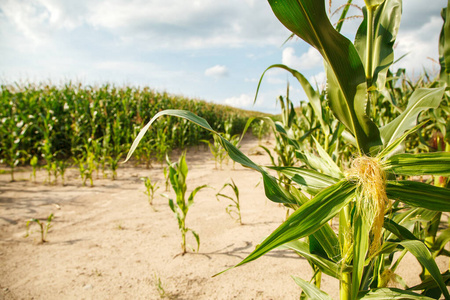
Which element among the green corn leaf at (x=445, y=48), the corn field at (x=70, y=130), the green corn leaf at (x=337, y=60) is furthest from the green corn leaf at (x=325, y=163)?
the corn field at (x=70, y=130)

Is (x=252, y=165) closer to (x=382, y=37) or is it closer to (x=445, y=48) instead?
(x=382, y=37)

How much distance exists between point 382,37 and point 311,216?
2.29 ft

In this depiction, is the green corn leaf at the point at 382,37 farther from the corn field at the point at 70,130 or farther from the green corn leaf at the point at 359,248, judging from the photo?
the corn field at the point at 70,130

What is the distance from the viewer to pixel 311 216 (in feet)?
1.76

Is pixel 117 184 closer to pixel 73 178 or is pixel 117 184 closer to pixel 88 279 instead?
pixel 73 178

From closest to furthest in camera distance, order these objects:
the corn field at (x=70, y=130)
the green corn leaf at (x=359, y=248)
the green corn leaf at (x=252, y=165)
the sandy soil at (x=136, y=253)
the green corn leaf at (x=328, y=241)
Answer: the green corn leaf at (x=359, y=248), the green corn leaf at (x=252, y=165), the green corn leaf at (x=328, y=241), the sandy soil at (x=136, y=253), the corn field at (x=70, y=130)

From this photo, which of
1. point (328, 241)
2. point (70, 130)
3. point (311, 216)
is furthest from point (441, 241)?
point (70, 130)

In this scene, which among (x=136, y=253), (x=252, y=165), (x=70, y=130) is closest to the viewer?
(x=252, y=165)

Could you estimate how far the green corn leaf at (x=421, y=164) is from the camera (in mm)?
525

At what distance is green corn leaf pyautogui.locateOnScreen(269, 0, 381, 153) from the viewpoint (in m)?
0.52

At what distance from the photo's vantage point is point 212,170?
469 centimetres

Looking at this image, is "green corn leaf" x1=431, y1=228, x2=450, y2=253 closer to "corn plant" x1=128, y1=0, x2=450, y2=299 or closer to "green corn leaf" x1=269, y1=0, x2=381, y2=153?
"corn plant" x1=128, y1=0, x2=450, y2=299

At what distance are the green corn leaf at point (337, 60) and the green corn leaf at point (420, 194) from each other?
120 mm

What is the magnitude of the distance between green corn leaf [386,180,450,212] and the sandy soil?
0.95 m
